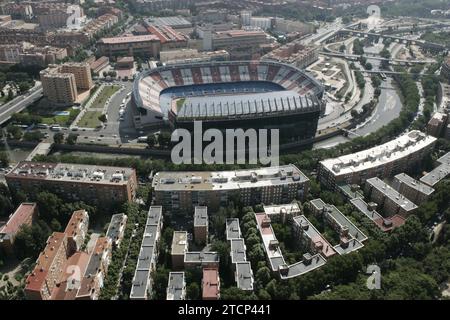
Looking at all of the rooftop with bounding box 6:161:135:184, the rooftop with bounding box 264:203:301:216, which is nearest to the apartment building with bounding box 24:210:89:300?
the rooftop with bounding box 6:161:135:184

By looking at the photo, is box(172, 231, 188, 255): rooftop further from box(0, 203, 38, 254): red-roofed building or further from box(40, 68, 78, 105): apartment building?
box(40, 68, 78, 105): apartment building

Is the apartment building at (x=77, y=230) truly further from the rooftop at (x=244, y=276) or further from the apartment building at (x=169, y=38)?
the apartment building at (x=169, y=38)

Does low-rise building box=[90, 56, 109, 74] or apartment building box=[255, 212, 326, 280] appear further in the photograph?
low-rise building box=[90, 56, 109, 74]

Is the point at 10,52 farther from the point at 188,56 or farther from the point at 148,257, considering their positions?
the point at 148,257

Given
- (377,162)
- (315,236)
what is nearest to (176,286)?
(315,236)

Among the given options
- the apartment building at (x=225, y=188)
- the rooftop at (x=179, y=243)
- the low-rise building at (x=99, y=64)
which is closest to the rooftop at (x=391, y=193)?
the apartment building at (x=225, y=188)

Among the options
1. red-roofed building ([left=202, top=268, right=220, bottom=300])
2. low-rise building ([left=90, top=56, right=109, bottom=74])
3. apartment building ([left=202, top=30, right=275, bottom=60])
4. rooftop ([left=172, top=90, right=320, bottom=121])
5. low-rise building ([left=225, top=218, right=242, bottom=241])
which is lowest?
red-roofed building ([left=202, top=268, right=220, bottom=300])
